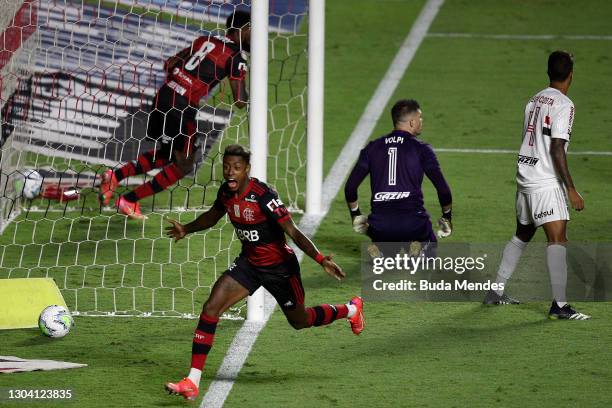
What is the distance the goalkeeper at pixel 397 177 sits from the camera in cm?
940

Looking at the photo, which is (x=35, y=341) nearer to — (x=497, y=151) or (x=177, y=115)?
(x=177, y=115)

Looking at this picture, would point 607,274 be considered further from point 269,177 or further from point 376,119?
point 376,119

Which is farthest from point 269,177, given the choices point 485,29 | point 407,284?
point 485,29

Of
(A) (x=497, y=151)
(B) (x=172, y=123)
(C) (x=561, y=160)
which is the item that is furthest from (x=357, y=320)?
(A) (x=497, y=151)

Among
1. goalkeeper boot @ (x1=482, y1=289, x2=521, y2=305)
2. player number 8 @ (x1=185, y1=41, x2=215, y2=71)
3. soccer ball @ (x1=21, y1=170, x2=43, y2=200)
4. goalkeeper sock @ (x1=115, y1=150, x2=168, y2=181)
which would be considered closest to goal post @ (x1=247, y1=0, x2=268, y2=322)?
goalkeeper boot @ (x1=482, y1=289, x2=521, y2=305)

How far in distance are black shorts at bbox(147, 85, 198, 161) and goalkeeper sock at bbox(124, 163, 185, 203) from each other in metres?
0.18

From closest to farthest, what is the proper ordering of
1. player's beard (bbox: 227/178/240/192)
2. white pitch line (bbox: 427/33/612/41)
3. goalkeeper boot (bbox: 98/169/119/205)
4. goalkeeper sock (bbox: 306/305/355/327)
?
player's beard (bbox: 227/178/240/192)
goalkeeper sock (bbox: 306/305/355/327)
goalkeeper boot (bbox: 98/169/119/205)
white pitch line (bbox: 427/33/612/41)

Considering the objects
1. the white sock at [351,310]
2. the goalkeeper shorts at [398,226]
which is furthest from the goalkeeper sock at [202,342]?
the goalkeeper shorts at [398,226]

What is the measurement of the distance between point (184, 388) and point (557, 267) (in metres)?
2.73

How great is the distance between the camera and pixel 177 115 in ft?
36.4

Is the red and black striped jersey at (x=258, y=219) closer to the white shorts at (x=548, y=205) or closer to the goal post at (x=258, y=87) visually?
the goal post at (x=258, y=87)

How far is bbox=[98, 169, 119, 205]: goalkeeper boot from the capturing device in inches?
439

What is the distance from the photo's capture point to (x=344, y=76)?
16703 millimetres

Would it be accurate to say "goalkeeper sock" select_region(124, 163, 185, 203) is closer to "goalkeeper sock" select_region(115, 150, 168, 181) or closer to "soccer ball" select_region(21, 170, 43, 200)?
"goalkeeper sock" select_region(115, 150, 168, 181)
